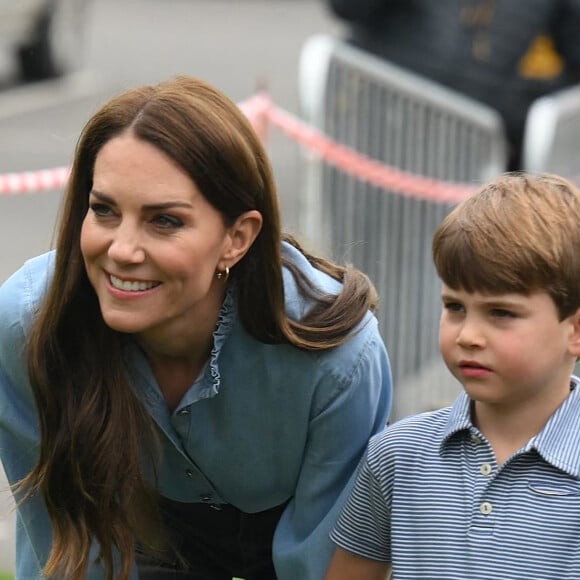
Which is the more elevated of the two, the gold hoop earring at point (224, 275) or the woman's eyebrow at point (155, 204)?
the woman's eyebrow at point (155, 204)

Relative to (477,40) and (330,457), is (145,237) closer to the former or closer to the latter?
(330,457)

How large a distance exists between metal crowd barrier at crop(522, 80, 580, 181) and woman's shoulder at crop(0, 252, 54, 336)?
3178mm

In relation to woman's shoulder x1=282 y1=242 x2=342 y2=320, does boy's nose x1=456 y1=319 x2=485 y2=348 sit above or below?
above

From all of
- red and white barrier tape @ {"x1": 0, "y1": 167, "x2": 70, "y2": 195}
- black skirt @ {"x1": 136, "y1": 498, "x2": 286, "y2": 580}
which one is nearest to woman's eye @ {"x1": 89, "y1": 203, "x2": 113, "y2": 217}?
black skirt @ {"x1": 136, "y1": 498, "x2": 286, "y2": 580}

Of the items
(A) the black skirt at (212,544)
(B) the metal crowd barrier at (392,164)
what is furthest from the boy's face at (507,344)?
(B) the metal crowd barrier at (392,164)

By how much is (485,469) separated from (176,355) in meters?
0.80

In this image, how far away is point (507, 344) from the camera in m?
2.83

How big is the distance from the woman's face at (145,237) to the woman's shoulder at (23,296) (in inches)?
7.5

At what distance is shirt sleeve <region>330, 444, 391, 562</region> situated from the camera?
306 cm

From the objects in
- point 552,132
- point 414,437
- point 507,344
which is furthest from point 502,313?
point 552,132

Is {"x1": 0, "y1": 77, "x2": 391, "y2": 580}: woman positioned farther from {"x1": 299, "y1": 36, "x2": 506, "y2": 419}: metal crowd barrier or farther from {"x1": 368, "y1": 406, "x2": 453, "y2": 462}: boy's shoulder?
{"x1": 299, "y1": 36, "x2": 506, "y2": 419}: metal crowd barrier

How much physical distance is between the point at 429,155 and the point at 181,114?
3003mm

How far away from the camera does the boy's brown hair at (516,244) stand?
2.82 m

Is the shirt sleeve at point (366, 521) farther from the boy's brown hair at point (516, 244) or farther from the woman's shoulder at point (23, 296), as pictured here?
the woman's shoulder at point (23, 296)
